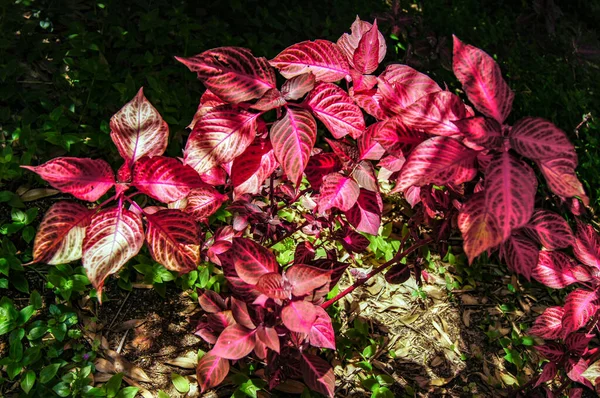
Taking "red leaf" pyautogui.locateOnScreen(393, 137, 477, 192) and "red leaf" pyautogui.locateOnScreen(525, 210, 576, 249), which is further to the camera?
"red leaf" pyautogui.locateOnScreen(525, 210, 576, 249)

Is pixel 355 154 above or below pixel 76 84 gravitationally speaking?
above

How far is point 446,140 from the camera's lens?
110 centimetres

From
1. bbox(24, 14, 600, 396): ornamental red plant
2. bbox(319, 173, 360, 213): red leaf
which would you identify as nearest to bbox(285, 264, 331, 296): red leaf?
bbox(24, 14, 600, 396): ornamental red plant

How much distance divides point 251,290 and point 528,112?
2.54 metres

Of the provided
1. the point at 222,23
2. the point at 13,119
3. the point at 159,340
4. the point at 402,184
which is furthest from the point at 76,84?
the point at 402,184

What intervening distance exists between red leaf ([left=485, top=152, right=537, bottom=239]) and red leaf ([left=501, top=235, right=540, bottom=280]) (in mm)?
282

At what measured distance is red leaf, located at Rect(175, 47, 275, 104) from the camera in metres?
1.15

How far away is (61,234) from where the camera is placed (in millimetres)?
1164

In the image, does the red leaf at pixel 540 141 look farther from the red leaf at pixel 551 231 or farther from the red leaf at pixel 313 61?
the red leaf at pixel 313 61

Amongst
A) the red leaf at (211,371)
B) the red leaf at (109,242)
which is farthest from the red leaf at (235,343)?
the red leaf at (109,242)

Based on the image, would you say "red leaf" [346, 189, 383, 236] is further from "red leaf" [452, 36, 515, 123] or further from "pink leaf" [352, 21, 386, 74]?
"red leaf" [452, 36, 515, 123]

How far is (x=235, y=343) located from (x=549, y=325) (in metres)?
1.00

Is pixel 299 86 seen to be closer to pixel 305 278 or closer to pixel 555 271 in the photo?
pixel 305 278

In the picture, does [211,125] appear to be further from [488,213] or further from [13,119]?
[13,119]
